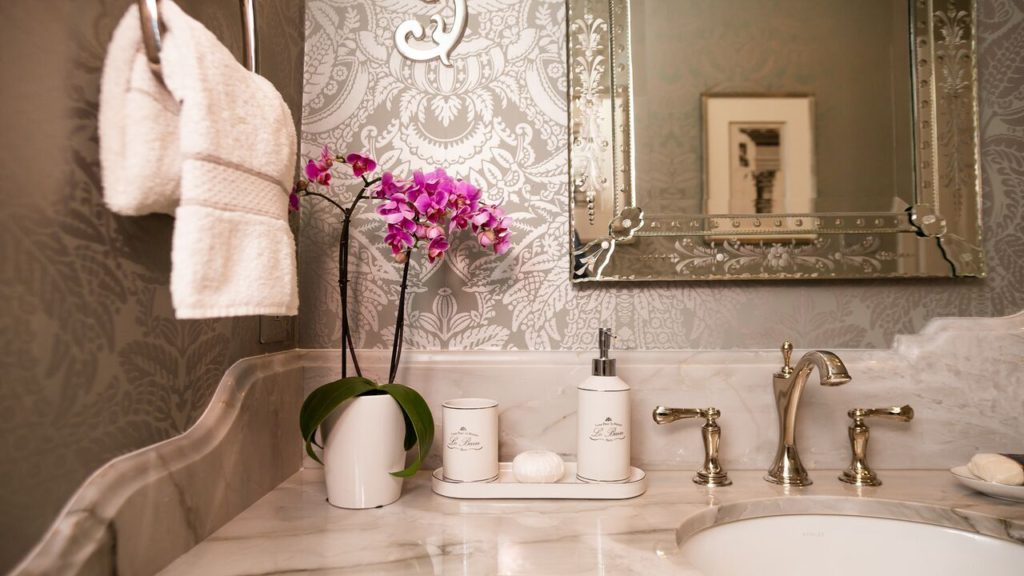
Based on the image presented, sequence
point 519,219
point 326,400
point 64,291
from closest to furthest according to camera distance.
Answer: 1. point 64,291
2. point 326,400
3. point 519,219

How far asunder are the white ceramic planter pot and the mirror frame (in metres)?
0.40

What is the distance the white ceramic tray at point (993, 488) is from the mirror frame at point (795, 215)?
327 millimetres

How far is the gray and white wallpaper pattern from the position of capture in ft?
3.17

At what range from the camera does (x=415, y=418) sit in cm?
77

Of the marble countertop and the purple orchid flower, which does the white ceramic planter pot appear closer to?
the marble countertop

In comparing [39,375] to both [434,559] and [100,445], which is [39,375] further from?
[434,559]

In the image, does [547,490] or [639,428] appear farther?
[639,428]

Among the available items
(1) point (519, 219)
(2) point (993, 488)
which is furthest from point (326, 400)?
(2) point (993, 488)

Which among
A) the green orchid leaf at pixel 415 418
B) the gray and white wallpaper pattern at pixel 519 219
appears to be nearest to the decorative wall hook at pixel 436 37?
the gray and white wallpaper pattern at pixel 519 219

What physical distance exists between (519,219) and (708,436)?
47 cm

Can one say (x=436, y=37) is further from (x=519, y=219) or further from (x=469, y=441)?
(x=469, y=441)

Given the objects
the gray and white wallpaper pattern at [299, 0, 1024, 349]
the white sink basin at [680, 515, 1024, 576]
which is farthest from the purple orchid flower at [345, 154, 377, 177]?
the white sink basin at [680, 515, 1024, 576]

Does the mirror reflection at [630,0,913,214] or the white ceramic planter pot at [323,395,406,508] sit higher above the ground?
the mirror reflection at [630,0,913,214]

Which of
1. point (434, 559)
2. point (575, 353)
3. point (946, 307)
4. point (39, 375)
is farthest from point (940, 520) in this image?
point (39, 375)
